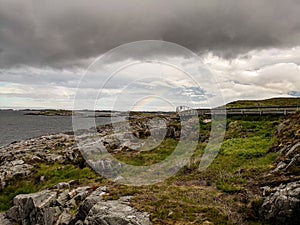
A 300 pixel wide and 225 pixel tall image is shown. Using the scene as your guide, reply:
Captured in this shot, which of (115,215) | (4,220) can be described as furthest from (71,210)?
(4,220)

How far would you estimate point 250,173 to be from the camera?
18.2 meters

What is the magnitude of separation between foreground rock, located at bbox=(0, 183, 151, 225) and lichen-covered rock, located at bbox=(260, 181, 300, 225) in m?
5.08

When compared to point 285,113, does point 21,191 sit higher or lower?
lower

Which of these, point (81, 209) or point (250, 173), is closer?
point (81, 209)

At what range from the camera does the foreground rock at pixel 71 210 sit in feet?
41.7

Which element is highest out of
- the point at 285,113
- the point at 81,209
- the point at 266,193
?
the point at 285,113

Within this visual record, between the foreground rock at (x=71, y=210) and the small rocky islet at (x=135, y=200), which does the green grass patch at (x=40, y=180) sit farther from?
the foreground rock at (x=71, y=210)

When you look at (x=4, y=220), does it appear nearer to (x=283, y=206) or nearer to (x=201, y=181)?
(x=201, y=181)

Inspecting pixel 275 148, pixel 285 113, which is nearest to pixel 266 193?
pixel 275 148

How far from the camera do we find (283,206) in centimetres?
1202

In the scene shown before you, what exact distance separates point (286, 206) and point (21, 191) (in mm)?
21889

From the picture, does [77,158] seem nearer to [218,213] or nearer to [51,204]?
[51,204]

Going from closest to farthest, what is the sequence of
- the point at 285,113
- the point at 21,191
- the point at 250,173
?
1. the point at 250,173
2. the point at 21,191
3. the point at 285,113

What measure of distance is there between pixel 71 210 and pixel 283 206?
1123cm
